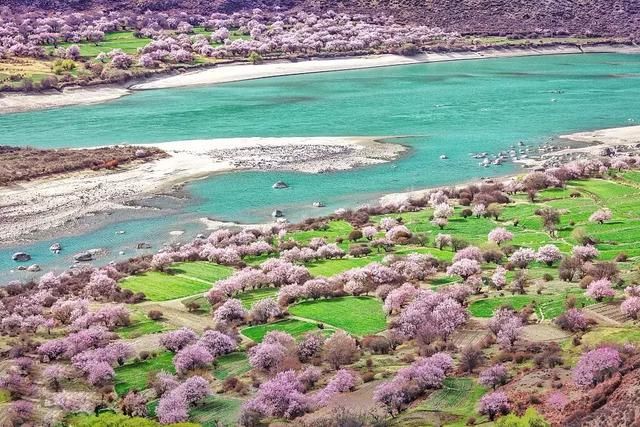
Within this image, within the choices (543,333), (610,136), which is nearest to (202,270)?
(543,333)

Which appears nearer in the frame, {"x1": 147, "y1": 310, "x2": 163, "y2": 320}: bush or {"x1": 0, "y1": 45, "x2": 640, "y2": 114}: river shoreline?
{"x1": 147, "y1": 310, "x2": 163, "y2": 320}: bush

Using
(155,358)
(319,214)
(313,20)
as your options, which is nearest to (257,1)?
(313,20)

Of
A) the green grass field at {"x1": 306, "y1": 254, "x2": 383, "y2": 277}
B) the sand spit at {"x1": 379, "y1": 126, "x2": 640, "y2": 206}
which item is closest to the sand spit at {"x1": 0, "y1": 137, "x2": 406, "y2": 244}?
the sand spit at {"x1": 379, "y1": 126, "x2": 640, "y2": 206}

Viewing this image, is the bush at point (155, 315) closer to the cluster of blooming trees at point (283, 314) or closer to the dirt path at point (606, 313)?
the cluster of blooming trees at point (283, 314)

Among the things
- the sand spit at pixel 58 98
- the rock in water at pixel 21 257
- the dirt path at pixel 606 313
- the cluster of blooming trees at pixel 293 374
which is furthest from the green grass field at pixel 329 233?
the sand spit at pixel 58 98

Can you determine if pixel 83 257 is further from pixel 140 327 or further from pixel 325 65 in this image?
pixel 325 65

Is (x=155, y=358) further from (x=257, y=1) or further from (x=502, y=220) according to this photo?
(x=257, y=1)

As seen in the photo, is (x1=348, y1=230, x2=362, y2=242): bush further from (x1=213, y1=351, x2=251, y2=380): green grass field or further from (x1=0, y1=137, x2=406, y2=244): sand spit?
(x1=0, y1=137, x2=406, y2=244): sand spit
